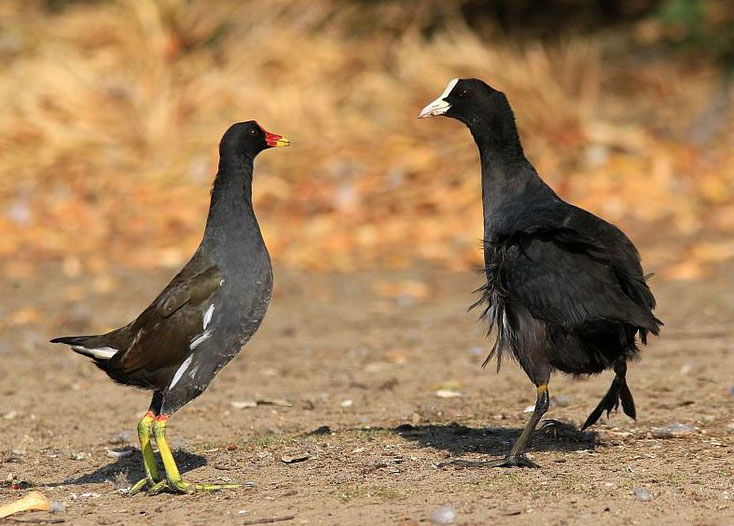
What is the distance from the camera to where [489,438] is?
6297mm

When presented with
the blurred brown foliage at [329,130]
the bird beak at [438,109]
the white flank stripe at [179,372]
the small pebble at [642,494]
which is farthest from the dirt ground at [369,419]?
the bird beak at [438,109]

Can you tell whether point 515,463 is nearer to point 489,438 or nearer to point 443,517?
point 489,438

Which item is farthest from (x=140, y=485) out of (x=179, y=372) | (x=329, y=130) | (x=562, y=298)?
(x=329, y=130)

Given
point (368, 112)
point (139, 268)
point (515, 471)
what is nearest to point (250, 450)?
point (515, 471)

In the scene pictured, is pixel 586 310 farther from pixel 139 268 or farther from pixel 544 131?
pixel 544 131

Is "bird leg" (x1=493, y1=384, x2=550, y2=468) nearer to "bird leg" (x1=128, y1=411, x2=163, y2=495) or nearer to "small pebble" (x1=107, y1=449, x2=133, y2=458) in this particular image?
"bird leg" (x1=128, y1=411, x2=163, y2=495)

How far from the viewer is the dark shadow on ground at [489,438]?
6055 mm

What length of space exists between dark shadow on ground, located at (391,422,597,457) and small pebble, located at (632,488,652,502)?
3.27 feet

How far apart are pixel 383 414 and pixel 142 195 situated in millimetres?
7240

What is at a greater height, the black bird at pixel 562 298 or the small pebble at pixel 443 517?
the black bird at pixel 562 298

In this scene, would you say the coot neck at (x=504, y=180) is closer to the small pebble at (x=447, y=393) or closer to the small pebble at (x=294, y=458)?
the small pebble at (x=294, y=458)

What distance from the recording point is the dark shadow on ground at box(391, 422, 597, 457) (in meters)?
6.05

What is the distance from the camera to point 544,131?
13352 millimetres

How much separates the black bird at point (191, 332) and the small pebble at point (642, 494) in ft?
5.95
